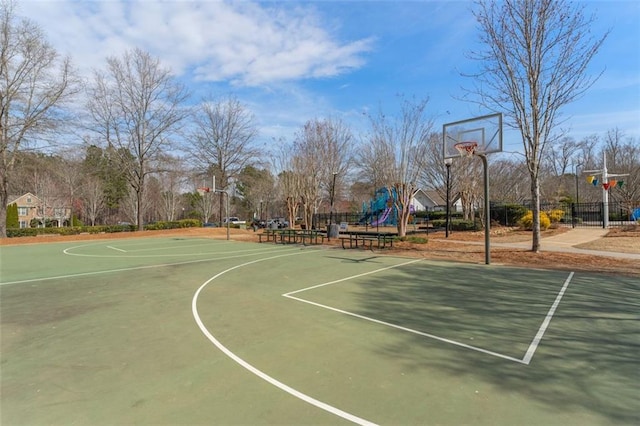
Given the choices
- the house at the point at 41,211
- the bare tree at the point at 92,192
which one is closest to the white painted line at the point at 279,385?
the bare tree at the point at 92,192

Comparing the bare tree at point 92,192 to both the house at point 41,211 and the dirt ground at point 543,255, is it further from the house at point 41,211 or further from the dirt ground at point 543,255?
the dirt ground at point 543,255

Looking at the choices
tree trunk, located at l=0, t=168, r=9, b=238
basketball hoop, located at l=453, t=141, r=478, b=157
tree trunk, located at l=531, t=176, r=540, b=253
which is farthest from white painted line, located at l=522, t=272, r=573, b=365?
tree trunk, located at l=0, t=168, r=9, b=238

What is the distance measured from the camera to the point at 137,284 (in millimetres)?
9562

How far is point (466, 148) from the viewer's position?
45.8 ft

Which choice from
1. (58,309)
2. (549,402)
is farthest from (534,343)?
(58,309)

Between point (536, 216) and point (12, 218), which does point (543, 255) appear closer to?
point (536, 216)

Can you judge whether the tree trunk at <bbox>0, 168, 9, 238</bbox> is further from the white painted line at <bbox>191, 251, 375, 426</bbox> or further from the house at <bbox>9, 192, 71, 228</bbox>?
the white painted line at <bbox>191, 251, 375, 426</bbox>

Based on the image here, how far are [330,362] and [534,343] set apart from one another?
10.3 feet

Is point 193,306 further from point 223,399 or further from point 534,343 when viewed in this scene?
point 534,343

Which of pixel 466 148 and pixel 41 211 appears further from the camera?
pixel 41 211

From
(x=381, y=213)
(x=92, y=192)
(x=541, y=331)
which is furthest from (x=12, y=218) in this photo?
(x=541, y=331)

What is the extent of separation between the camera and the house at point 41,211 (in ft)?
162

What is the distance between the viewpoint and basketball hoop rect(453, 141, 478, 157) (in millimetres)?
13670

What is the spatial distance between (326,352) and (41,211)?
62615 mm
